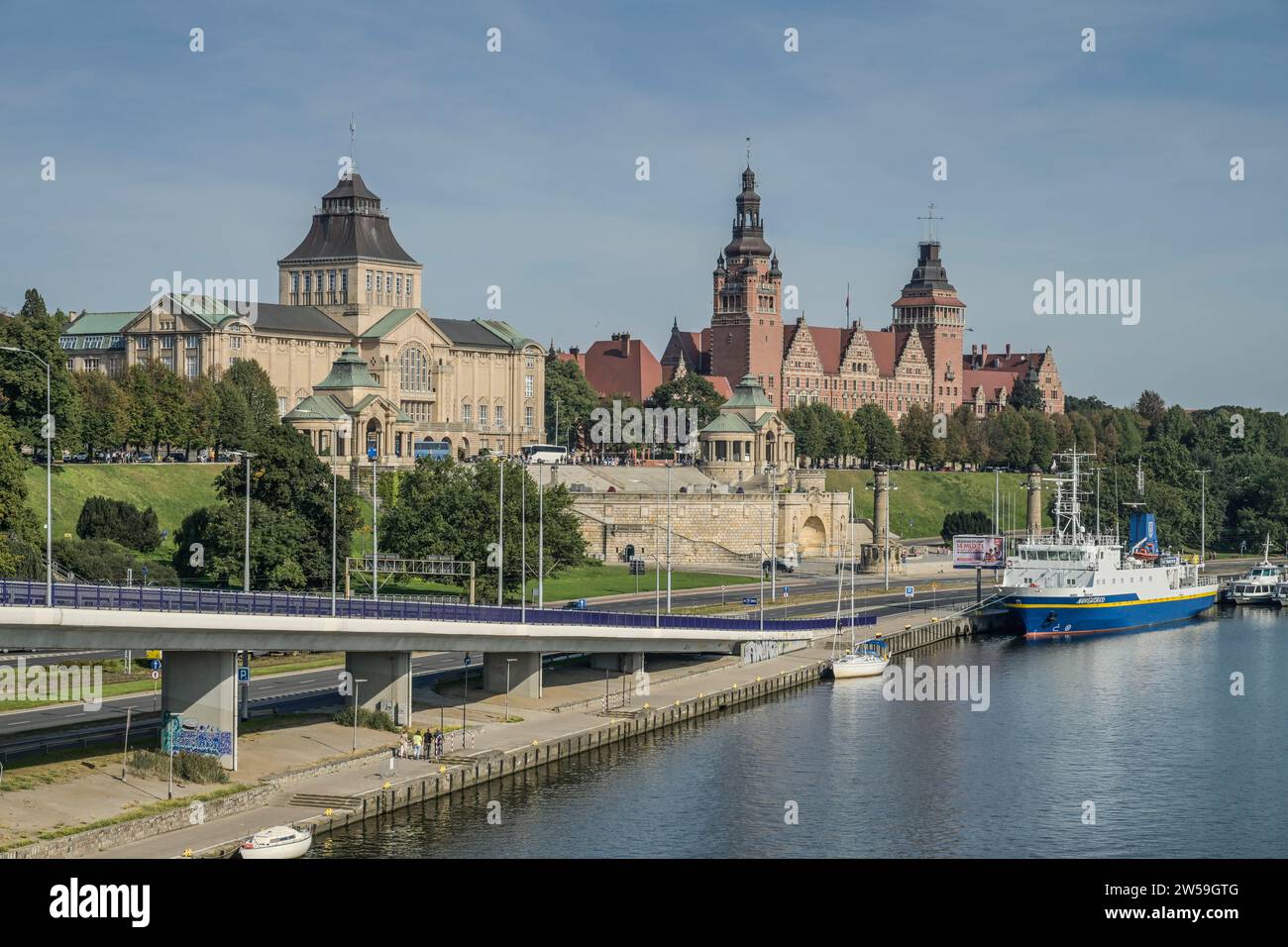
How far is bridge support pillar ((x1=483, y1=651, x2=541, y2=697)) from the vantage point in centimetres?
7819

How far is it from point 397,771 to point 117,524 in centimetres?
5797

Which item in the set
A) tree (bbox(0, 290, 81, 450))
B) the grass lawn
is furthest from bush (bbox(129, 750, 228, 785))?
Answer: tree (bbox(0, 290, 81, 450))

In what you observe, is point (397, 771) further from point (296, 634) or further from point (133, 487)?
point (133, 487)

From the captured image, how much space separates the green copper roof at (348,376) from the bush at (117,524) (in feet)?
121

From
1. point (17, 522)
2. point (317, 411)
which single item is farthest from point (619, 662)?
point (317, 411)

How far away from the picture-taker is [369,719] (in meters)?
68.9

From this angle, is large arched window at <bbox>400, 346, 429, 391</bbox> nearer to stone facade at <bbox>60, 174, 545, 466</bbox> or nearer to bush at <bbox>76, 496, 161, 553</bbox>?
stone facade at <bbox>60, 174, 545, 466</bbox>

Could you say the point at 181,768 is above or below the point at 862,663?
below

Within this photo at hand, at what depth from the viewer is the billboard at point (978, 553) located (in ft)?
429

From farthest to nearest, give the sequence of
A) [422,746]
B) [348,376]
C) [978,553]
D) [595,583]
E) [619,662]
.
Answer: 1. [348,376]
2. [978,553]
3. [595,583]
4. [619,662]
5. [422,746]
